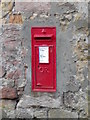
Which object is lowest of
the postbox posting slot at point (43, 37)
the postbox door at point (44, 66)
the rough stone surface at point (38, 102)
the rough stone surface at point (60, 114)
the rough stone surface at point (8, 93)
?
the rough stone surface at point (60, 114)

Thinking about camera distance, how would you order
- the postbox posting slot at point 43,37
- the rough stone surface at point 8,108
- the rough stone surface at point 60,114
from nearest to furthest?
the postbox posting slot at point 43,37
the rough stone surface at point 60,114
the rough stone surface at point 8,108

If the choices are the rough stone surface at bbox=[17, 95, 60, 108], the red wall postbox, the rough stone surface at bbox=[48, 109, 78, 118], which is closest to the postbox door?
the red wall postbox

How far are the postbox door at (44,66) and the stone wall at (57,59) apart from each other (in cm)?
8

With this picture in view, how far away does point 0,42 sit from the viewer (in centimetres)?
299

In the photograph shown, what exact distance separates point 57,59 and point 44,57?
14cm

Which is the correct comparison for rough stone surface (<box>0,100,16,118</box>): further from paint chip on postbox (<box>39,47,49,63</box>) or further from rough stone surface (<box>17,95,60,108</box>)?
paint chip on postbox (<box>39,47,49,63</box>)

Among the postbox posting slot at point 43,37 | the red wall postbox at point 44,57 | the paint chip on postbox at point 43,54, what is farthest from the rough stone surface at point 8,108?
the postbox posting slot at point 43,37

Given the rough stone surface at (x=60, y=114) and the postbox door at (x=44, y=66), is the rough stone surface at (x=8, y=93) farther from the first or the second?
the rough stone surface at (x=60, y=114)

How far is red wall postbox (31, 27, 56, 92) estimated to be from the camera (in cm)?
282

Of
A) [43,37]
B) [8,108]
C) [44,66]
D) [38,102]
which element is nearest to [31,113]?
[38,102]

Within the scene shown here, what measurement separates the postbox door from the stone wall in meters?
0.08

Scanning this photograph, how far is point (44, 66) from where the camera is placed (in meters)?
2.86

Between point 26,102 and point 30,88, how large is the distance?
0.55ft

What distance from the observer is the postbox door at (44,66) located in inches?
112
